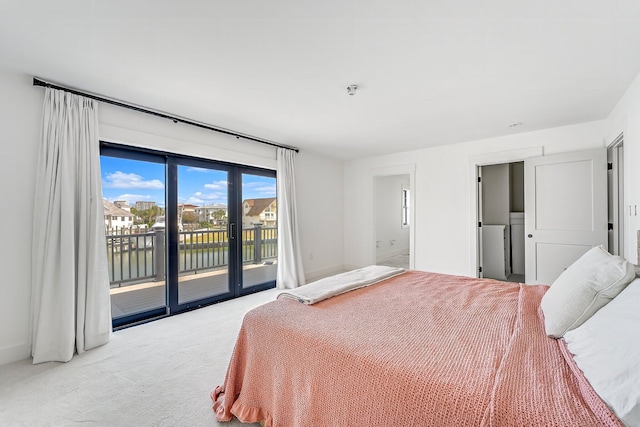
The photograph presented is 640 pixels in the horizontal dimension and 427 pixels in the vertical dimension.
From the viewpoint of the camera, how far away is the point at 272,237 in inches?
188

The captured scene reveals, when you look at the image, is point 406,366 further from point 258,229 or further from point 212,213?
point 258,229

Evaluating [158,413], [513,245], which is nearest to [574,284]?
[158,413]

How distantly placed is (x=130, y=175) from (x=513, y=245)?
6.17m

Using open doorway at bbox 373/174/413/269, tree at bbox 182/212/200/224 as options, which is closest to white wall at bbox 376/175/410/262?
open doorway at bbox 373/174/413/269

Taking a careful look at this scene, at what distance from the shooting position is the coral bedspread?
34.8 inches

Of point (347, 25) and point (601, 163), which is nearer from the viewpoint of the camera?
point (347, 25)

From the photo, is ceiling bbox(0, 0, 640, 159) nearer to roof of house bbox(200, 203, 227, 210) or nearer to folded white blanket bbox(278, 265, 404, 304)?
roof of house bbox(200, 203, 227, 210)

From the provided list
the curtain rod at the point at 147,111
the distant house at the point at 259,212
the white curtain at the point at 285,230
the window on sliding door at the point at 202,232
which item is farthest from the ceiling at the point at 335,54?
the distant house at the point at 259,212

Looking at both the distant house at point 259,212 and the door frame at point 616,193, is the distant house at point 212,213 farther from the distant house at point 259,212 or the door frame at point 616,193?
the door frame at point 616,193

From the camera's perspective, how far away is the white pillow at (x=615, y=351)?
767mm

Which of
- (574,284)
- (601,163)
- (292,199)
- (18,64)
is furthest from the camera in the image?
(292,199)

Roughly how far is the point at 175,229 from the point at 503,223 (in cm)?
547

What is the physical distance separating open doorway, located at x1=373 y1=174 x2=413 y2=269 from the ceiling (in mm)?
4218

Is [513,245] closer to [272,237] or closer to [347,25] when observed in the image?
[272,237]
